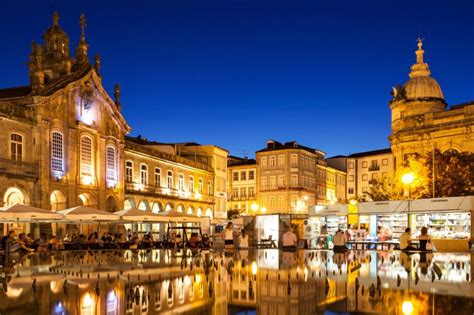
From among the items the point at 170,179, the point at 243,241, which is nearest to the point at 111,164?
the point at 170,179

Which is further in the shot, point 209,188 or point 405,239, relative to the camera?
point 209,188

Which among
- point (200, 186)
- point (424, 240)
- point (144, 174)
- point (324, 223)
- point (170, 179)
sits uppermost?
point (144, 174)

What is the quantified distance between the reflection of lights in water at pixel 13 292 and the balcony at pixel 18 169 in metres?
26.0

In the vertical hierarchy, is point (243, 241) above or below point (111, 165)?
below

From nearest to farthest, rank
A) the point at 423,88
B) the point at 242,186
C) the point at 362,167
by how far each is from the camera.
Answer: the point at 423,88, the point at 242,186, the point at 362,167

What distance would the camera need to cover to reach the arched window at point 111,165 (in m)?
52.2

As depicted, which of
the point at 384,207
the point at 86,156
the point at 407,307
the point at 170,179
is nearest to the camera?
the point at 407,307

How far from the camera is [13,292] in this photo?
14.5 m

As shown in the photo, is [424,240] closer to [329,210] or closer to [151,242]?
[329,210]

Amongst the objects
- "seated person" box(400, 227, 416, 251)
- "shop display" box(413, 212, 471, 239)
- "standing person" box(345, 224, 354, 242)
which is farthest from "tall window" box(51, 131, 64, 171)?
"seated person" box(400, 227, 416, 251)

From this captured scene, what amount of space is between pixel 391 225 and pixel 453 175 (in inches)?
474

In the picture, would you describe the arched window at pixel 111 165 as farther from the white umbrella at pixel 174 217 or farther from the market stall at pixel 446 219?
the market stall at pixel 446 219

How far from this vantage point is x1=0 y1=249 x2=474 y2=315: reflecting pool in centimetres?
1171

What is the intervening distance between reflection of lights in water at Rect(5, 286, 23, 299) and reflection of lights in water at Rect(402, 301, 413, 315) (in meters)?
8.18
